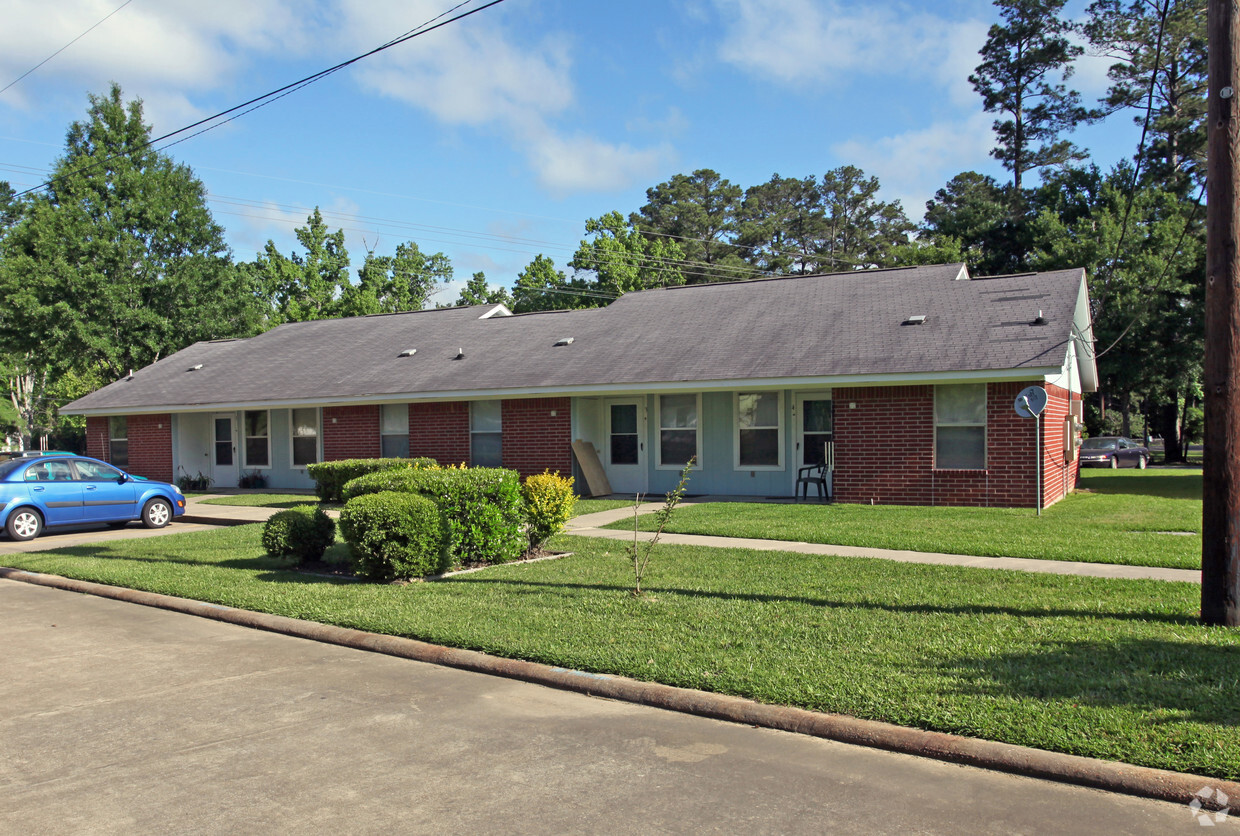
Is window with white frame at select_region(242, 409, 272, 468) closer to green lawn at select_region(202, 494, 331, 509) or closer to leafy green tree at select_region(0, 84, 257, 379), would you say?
green lawn at select_region(202, 494, 331, 509)

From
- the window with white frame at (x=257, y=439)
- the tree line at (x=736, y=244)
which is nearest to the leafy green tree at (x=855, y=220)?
the tree line at (x=736, y=244)

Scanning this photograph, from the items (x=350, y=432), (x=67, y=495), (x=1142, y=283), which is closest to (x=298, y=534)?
(x=67, y=495)

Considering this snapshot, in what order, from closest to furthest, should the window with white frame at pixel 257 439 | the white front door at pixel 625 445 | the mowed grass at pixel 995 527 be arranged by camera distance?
1. the mowed grass at pixel 995 527
2. the white front door at pixel 625 445
3. the window with white frame at pixel 257 439

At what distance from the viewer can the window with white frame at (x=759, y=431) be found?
19406 millimetres

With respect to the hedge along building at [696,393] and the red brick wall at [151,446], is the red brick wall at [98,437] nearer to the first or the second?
the hedge along building at [696,393]

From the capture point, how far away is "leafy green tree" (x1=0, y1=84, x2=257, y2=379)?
34531 millimetres

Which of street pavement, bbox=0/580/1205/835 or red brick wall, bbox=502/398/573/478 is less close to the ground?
red brick wall, bbox=502/398/573/478

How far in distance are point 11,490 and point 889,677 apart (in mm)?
15635

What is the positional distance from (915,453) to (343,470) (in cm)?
1173

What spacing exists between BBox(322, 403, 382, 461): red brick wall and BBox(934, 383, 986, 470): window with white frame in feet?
44.6

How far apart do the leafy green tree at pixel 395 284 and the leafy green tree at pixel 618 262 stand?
11138mm

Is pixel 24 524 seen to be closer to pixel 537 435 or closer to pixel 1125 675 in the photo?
pixel 537 435

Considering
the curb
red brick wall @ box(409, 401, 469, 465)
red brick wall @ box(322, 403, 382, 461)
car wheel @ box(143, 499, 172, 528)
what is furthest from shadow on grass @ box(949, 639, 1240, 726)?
red brick wall @ box(322, 403, 382, 461)

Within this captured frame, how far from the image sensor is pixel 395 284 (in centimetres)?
5475
